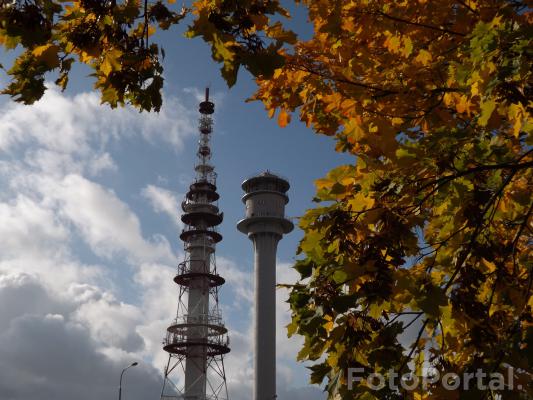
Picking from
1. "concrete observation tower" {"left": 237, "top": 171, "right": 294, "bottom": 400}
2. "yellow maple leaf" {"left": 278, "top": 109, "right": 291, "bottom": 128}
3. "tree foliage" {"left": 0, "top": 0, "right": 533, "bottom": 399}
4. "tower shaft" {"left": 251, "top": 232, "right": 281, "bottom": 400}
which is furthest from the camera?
"concrete observation tower" {"left": 237, "top": 171, "right": 294, "bottom": 400}

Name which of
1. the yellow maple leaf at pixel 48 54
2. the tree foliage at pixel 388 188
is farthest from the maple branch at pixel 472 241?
the yellow maple leaf at pixel 48 54

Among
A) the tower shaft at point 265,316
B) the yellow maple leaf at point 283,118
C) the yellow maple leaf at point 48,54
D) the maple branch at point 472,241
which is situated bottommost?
the maple branch at point 472,241

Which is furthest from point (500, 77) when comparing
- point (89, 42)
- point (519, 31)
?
point (89, 42)

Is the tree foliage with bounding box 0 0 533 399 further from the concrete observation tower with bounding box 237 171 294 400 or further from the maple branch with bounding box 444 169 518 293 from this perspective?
the concrete observation tower with bounding box 237 171 294 400

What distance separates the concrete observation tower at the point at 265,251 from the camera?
44.3 meters

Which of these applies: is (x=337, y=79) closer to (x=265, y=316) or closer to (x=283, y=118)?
(x=283, y=118)

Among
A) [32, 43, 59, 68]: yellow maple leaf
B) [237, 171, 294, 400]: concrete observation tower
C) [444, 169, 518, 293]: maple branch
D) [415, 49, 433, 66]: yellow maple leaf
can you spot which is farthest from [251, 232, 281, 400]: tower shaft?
[32, 43, 59, 68]: yellow maple leaf

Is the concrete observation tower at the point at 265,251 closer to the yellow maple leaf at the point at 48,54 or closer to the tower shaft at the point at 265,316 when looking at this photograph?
the tower shaft at the point at 265,316

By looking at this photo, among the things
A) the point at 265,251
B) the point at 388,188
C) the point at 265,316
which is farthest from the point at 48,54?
the point at 265,251

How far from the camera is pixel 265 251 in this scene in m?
48.6

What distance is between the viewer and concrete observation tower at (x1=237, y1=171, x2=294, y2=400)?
145 feet

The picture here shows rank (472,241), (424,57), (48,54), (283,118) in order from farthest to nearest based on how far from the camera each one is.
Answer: (283,118) → (424,57) → (472,241) → (48,54)

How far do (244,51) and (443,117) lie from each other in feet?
6.71

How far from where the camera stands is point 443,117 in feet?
14.8
